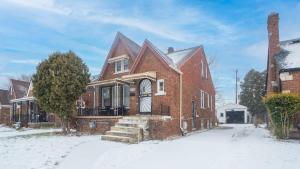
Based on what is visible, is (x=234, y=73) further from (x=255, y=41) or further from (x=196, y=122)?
(x=196, y=122)

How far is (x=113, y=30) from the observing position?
24.7m

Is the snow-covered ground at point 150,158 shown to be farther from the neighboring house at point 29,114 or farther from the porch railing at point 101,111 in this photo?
the neighboring house at point 29,114

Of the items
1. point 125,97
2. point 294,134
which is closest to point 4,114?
point 125,97

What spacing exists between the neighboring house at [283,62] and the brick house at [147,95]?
576 cm

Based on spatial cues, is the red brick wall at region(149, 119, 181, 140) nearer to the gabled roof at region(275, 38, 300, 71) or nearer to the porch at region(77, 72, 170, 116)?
the porch at region(77, 72, 170, 116)

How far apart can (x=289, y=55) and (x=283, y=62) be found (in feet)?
4.02

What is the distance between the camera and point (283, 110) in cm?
1391

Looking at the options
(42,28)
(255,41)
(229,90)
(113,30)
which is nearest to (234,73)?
(229,90)

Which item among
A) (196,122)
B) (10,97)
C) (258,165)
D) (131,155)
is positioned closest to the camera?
(258,165)

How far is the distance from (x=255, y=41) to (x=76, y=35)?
1986 cm

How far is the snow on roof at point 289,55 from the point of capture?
15758mm

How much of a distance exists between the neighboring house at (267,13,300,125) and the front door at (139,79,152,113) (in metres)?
8.27

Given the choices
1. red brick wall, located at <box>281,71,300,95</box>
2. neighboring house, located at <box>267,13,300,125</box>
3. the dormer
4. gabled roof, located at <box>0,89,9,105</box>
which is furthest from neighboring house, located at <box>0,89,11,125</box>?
red brick wall, located at <box>281,71,300,95</box>

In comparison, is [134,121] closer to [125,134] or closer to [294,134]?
[125,134]
